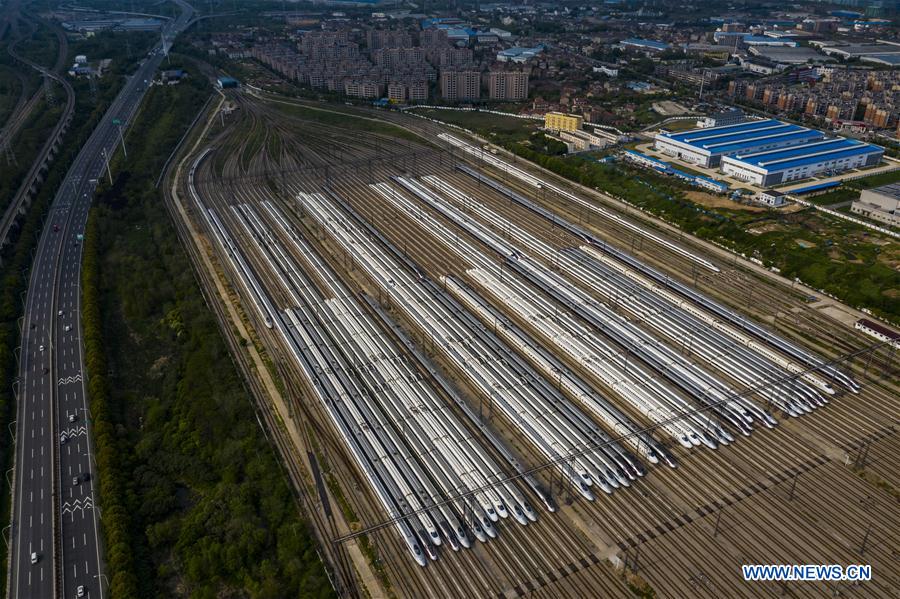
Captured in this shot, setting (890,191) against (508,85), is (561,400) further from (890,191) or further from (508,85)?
(508,85)

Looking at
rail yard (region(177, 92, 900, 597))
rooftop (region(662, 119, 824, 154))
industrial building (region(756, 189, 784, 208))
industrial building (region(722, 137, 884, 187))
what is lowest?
rail yard (region(177, 92, 900, 597))

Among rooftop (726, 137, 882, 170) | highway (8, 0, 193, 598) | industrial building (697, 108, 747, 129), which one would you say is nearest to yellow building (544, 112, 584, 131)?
industrial building (697, 108, 747, 129)

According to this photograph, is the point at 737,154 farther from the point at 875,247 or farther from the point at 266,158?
the point at 266,158

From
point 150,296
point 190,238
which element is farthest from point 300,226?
point 150,296

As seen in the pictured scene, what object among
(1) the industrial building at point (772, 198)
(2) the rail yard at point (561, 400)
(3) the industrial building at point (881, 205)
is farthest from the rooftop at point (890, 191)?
(2) the rail yard at point (561, 400)

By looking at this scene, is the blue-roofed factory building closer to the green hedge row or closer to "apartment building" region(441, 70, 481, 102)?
"apartment building" region(441, 70, 481, 102)

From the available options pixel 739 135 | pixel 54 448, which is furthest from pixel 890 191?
pixel 54 448
